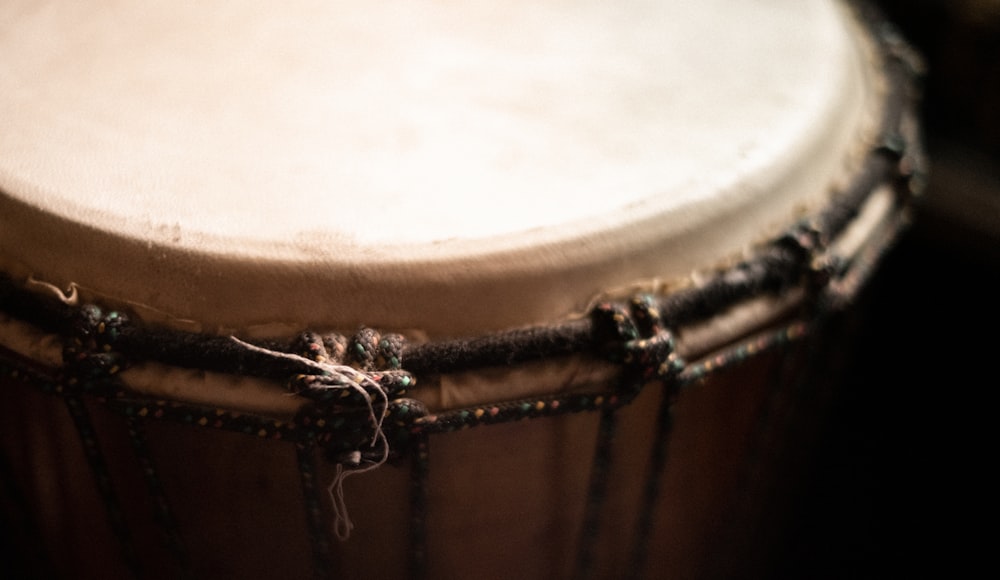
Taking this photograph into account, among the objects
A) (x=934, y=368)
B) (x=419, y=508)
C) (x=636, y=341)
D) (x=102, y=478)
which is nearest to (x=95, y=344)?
(x=102, y=478)

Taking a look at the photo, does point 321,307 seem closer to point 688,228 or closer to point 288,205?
point 288,205

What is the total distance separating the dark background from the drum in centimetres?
66

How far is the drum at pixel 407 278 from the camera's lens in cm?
56

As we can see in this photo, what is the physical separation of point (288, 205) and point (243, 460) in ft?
0.60

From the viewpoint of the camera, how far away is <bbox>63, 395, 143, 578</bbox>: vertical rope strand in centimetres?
61

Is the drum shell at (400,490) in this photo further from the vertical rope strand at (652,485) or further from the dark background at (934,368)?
the dark background at (934,368)

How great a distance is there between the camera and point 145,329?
1.85 feet

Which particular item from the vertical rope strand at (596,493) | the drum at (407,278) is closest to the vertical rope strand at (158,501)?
the drum at (407,278)

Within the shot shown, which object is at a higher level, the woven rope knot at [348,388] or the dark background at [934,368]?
the woven rope knot at [348,388]

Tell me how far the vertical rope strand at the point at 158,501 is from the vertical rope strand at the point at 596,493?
312 millimetres

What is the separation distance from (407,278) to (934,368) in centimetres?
130

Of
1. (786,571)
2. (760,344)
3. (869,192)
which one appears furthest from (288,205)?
(786,571)

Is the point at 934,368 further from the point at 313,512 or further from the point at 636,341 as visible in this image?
the point at 313,512

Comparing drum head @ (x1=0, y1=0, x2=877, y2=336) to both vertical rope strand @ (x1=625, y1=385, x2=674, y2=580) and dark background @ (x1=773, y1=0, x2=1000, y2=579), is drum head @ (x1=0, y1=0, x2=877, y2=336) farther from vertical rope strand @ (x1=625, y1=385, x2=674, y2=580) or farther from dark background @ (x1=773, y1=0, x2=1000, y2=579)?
dark background @ (x1=773, y1=0, x2=1000, y2=579)
